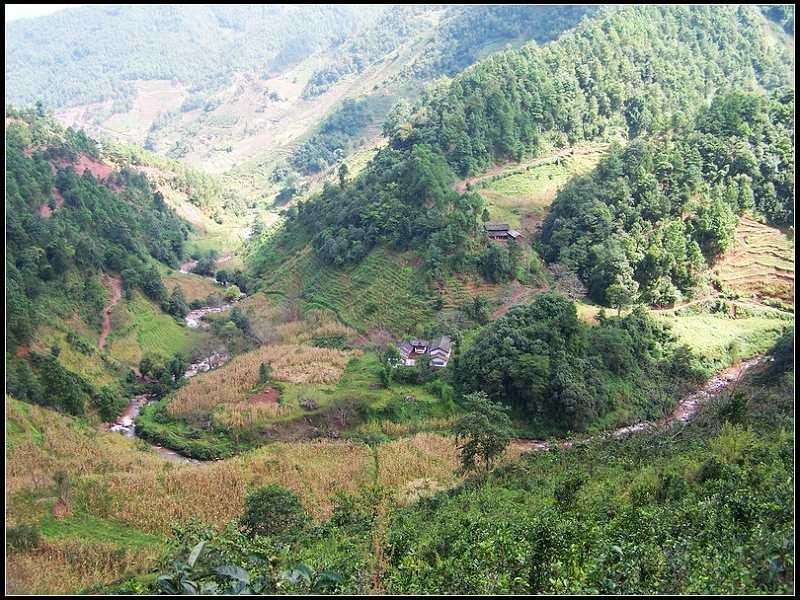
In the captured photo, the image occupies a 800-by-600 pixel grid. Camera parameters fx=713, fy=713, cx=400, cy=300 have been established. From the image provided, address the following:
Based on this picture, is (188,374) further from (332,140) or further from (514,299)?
(332,140)

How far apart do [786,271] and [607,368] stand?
16920 millimetres

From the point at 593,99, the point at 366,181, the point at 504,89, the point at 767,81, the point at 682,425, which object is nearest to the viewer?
the point at 682,425

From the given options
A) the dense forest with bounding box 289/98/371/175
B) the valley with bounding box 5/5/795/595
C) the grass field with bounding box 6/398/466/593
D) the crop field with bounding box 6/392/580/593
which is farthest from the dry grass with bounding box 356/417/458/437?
the dense forest with bounding box 289/98/371/175

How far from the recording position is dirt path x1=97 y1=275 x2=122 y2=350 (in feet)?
133

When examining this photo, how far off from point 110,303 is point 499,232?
80.0 feet

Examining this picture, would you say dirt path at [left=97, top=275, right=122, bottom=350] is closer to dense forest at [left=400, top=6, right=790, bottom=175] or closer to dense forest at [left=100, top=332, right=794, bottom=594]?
dense forest at [left=100, top=332, right=794, bottom=594]

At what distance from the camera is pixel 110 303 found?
43844 mm

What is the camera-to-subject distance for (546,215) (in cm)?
4944

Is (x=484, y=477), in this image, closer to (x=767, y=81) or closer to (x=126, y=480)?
(x=126, y=480)

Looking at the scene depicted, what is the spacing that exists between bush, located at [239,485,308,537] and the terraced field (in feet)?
106

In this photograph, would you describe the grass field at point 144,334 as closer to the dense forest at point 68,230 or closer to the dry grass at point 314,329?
the dense forest at point 68,230

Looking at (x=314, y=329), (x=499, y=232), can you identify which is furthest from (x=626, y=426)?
(x=314, y=329)

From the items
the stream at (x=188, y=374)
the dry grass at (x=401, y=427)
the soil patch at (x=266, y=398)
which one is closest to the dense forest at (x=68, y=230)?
the stream at (x=188, y=374)

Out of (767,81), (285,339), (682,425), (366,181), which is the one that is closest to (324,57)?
(767,81)
